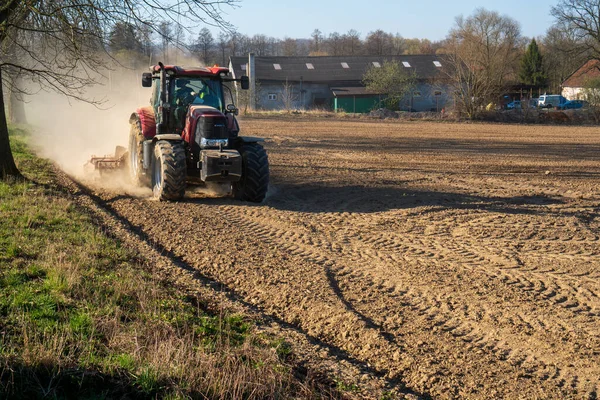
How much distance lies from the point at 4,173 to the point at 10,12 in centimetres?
314

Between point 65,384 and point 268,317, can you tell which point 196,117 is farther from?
point 65,384

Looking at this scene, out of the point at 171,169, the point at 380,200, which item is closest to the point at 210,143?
the point at 171,169

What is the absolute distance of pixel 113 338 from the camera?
16.5 ft

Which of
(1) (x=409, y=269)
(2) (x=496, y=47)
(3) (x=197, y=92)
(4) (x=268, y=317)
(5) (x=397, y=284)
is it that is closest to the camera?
(4) (x=268, y=317)

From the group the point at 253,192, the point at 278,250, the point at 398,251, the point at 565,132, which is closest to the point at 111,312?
the point at 278,250

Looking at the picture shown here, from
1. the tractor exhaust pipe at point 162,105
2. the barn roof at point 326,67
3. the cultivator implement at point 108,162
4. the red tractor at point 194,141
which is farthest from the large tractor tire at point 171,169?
the barn roof at point 326,67

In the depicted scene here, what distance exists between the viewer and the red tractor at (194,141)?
11273 millimetres

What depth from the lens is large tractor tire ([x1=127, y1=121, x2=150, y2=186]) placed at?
13062mm

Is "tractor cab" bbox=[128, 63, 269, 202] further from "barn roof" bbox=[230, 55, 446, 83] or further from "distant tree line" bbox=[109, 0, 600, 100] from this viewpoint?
"barn roof" bbox=[230, 55, 446, 83]

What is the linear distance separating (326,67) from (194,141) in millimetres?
57170

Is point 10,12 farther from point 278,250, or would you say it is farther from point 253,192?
point 278,250

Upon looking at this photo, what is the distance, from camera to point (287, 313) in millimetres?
6262

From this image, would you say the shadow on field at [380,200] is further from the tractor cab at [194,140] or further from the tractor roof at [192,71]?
the tractor roof at [192,71]

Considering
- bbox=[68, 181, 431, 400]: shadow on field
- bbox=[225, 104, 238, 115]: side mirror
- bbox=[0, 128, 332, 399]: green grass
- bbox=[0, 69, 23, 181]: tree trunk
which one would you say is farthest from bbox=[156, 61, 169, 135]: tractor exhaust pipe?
bbox=[0, 128, 332, 399]: green grass
